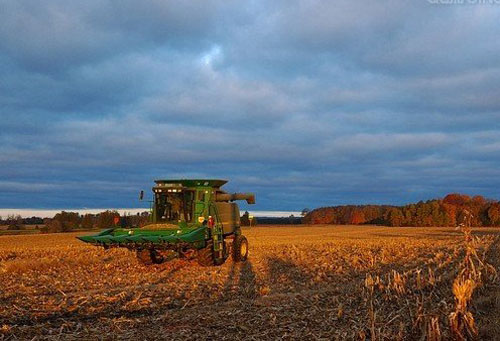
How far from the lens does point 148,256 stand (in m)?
18.4

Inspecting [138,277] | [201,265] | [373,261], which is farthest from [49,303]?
[373,261]

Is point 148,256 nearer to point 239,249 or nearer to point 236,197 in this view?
point 239,249

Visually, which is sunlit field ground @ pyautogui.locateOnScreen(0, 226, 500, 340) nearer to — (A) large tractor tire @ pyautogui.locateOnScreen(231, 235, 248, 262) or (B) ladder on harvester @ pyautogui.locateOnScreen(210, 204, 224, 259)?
(B) ladder on harvester @ pyautogui.locateOnScreen(210, 204, 224, 259)

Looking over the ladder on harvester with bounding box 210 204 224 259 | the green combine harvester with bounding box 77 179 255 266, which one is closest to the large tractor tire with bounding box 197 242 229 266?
the green combine harvester with bounding box 77 179 255 266

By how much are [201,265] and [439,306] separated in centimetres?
1072

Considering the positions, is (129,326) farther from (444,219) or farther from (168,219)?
(444,219)

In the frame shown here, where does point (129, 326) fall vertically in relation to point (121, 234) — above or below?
below

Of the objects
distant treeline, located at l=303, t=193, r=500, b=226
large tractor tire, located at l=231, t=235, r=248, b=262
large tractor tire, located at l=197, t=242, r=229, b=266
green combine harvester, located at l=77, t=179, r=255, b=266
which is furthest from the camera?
distant treeline, located at l=303, t=193, r=500, b=226

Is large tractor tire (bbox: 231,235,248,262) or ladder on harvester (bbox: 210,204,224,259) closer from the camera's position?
ladder on harvester (bbox: 210,204,224,259)

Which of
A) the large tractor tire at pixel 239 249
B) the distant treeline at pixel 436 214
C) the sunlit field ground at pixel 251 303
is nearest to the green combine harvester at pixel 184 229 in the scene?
the large tractor tire at pixel 239 249

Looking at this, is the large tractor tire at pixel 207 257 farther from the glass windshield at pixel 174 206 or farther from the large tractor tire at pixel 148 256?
the large tractor tire at pixel 148 256

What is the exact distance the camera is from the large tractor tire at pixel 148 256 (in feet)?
60.1

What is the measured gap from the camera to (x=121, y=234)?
16828 millimetres

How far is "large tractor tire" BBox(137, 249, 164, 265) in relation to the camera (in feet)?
60.1
